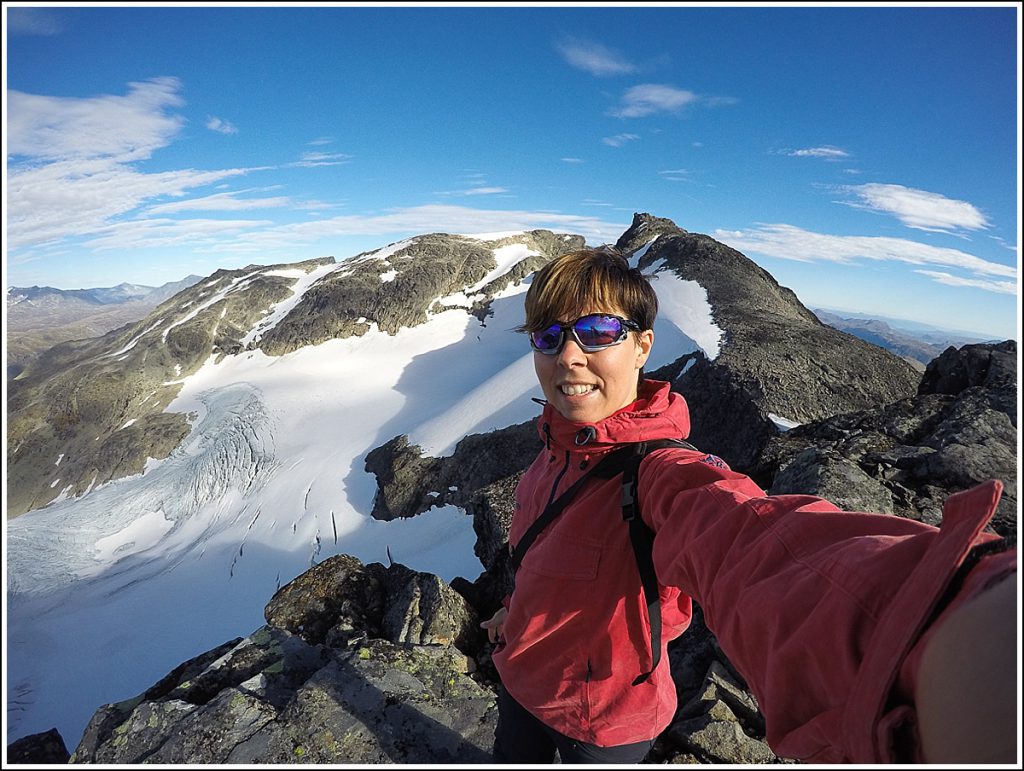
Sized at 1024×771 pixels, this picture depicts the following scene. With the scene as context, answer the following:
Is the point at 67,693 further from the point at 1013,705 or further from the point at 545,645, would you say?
the point at 1013,705

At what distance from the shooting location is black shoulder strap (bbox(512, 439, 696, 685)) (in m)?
2.38

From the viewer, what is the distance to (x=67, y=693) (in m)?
22.0

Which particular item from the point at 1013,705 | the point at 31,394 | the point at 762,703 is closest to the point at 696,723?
Result: the point at 762,703

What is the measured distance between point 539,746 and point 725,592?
237 centimetres

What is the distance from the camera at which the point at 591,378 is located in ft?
9.39

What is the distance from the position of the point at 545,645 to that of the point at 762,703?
5.14 feet

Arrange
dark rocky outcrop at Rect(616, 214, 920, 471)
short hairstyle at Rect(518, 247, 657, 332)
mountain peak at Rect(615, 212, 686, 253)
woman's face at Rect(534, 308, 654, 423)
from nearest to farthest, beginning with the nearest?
woman's face at Rect(534, 308, 654, 423), short hairstyle at Rect(518, 247, 657, 332), dark rocky outcrop at Rect(616, 214, 920, 471), mountain peak at Rect(615, 212, 686, 253)

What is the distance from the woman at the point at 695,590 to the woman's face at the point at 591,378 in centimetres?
1

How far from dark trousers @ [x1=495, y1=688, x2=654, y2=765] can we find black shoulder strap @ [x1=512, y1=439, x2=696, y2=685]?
553mm

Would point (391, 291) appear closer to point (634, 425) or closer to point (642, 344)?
point (642, 344)

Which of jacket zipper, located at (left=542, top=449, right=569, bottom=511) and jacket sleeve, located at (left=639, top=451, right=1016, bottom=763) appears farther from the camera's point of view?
jacket zipper, located at (left=542, top=449, right=569, bottom=511)

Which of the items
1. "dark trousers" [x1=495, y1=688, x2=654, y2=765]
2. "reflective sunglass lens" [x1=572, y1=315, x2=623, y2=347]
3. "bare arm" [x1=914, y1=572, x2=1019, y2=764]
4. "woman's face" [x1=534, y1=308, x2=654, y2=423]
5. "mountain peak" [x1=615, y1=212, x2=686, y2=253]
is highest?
"mountain peak" [x1=615, y1=212, x2=686, y2=253]

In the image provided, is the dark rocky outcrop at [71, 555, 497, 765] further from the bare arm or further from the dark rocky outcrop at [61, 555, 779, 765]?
the bare arm

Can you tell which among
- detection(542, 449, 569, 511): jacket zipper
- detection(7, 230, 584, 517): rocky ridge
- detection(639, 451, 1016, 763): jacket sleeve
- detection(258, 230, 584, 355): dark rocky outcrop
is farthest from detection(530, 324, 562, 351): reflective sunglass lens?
detection(258, 230, 584, 355): dark rocky outcrop
